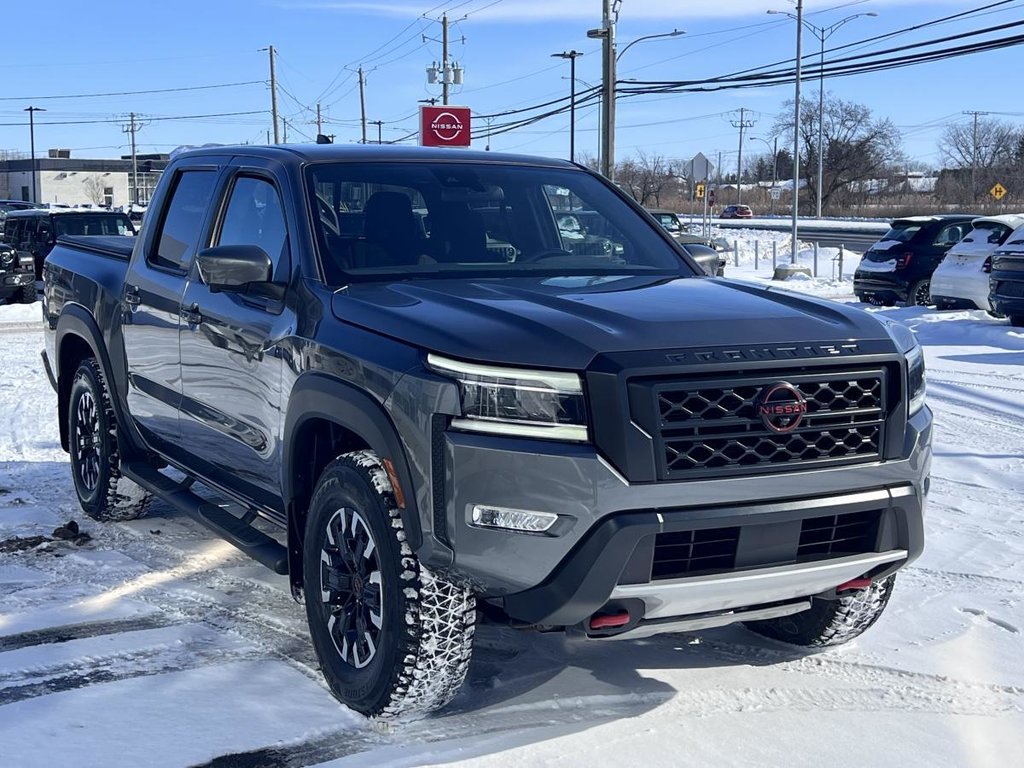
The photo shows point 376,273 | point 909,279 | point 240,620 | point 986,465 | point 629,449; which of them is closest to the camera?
point 629,449

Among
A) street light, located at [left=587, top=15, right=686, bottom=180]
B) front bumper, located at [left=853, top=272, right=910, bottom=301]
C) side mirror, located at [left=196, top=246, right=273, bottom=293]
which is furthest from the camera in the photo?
street light, located at [left=587, top=15, right=686, bottom=180]

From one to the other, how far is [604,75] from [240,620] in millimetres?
27680

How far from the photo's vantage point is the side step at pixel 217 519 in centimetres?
455

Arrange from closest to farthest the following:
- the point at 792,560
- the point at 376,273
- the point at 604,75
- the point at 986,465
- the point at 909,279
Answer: the point at 792,560 < the point at 376,273 < the point at 986,465 < the point at 909,279 < the point at 604,75

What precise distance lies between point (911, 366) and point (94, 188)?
106 meters

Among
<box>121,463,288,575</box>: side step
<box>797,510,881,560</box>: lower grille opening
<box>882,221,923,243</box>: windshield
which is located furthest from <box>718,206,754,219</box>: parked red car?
<box>797,510,881,560</box>: lower grille opening

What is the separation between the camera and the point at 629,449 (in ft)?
11.0

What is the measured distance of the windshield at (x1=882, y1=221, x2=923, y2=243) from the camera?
2019cm

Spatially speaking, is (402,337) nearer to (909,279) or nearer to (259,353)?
(259,353)

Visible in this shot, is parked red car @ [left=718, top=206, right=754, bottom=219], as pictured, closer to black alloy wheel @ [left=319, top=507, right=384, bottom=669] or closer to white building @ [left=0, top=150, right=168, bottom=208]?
white building @ [left=0, top=150, right=168, bottom=208]

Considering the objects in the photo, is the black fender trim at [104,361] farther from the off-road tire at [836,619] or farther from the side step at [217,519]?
the off-road tire at [836,619]

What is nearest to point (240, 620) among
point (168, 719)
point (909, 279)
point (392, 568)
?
point (168, 719)

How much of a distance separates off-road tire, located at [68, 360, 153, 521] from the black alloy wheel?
2.57m

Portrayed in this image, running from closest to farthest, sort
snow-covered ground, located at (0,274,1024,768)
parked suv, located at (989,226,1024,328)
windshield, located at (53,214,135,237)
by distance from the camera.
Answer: snow-covered ground, located at (0,274,1024,768) → parked suv, located at (989,226,1024,328) → windshield, located at (53,214,135,237)
